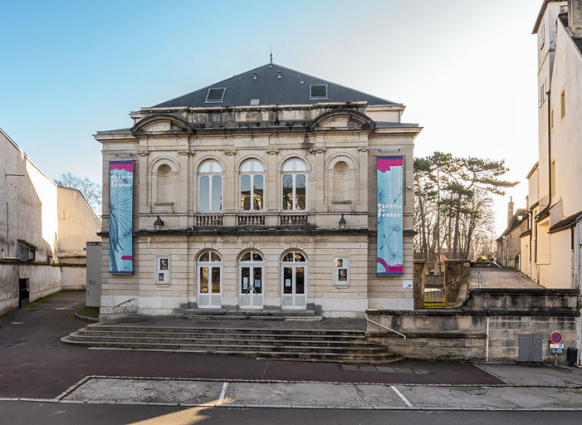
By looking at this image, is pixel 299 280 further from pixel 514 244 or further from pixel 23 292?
pixel 514 244

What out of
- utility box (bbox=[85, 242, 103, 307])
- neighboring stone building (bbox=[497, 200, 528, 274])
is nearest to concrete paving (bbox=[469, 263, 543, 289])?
neighboring stone building (bbox=[497, 200, 528, 274])

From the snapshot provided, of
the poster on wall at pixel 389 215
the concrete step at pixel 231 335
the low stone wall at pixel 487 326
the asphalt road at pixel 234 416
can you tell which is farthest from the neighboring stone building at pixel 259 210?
the asphalt road at pixel 234 416

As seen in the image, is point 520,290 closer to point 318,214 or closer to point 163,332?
point 318,214

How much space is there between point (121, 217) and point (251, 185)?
687 centimetres

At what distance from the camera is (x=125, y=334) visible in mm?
17969

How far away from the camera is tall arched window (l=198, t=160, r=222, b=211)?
2291 centimetres

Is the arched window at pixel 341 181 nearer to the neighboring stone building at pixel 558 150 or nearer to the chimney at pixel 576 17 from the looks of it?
the neighboring stone building at pixel 558 150

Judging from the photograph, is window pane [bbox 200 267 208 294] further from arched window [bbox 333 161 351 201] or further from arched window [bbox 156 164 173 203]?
arched window [bbox 333 161 351 201]

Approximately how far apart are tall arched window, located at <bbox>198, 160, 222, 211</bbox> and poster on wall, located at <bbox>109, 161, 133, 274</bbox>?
143 inches

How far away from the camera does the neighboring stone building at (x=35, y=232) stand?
90.3 feet

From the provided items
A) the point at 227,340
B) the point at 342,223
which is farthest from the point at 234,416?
the point at 342,223

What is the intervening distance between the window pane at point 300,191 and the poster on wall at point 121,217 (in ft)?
27.9

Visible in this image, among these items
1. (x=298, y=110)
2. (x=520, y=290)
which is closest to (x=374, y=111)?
(x=298, y=110)

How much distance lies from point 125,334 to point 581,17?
23.6m
